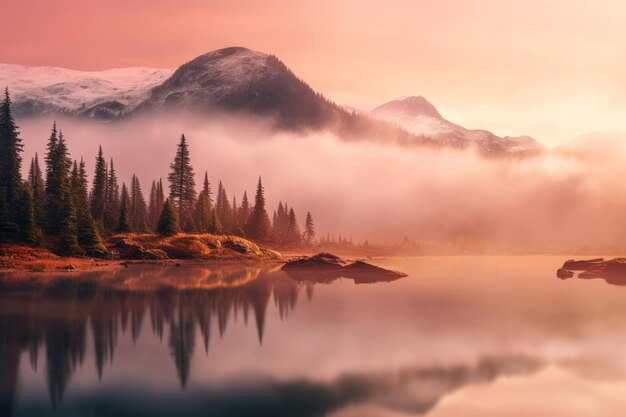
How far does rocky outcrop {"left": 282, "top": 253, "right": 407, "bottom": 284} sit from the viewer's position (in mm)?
70375

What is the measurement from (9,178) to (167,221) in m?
26.9

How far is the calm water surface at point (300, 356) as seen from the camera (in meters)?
16.5

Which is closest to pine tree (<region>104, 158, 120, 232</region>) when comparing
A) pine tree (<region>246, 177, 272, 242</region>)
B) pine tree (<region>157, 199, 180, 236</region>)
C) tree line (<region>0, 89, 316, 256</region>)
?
tree line (<region>0, 89, 316, 256</region>)

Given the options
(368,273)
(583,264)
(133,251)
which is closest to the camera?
(368,273)

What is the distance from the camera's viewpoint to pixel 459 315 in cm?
3716

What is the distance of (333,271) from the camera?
83.1 meters

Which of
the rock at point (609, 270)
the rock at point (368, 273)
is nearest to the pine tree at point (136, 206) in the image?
the rock at point (368, 273)

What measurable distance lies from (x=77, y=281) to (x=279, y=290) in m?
22.1

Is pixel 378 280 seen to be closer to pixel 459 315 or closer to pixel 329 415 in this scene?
pixel 459 315

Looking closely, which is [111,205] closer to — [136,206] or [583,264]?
[136,206]

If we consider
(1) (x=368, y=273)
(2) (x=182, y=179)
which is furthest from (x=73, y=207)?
(1) (x=368, y=273)

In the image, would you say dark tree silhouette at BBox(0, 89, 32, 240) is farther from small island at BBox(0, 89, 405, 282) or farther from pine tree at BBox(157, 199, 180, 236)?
pine tree at BBox(157, 199, 180, 236)

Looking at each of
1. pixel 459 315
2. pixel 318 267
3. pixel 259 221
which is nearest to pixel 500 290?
pixel 459 315

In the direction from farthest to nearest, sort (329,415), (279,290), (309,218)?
(309,218) < (279,290) < (329,415)
